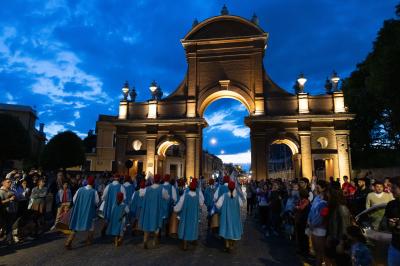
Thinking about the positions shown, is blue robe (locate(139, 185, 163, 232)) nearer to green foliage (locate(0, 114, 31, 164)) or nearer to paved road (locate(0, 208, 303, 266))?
paved road (locate(0, 208, 303, 266))

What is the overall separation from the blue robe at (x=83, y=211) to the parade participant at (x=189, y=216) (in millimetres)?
2734

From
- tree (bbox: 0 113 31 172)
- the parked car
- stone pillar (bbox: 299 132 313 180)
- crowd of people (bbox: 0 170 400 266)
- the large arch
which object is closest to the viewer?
the parked car

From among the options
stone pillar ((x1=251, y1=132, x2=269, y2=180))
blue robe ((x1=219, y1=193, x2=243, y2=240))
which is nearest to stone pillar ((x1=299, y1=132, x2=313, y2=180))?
stone pillar ((x1=251, y1=132, x2=269, y2=180))

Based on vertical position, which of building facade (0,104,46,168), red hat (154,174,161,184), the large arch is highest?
building facade (0,104,46,168)

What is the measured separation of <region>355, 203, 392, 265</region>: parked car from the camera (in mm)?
5529

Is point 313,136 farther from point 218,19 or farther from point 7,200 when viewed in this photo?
point 7,200

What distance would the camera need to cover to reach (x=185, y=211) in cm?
978

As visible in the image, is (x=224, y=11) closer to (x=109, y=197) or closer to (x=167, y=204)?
(x=167, y=204)

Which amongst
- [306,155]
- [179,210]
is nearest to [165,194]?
[179,210]

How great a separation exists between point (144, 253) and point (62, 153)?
1438 inches

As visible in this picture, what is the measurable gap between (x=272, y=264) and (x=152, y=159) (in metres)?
21.5

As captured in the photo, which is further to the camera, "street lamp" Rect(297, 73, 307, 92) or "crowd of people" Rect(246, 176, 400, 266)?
"street lamp" Rect(297, 73, 307, 92)

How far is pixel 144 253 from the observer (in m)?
8.66

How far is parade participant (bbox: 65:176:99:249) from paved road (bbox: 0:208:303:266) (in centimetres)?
58
